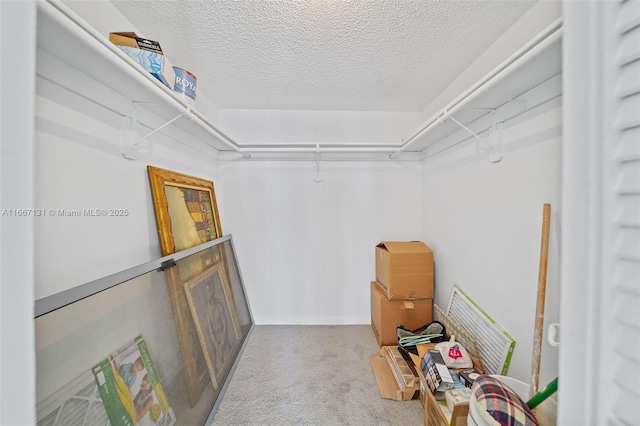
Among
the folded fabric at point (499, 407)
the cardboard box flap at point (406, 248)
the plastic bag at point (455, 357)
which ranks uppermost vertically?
the cardboard box flap at point (406, 248)

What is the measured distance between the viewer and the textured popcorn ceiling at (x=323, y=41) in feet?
3.53

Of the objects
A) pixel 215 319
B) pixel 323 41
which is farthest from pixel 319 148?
pixel 215 319

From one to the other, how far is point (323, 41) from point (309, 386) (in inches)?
85.4

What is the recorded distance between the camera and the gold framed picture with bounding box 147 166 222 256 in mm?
1286

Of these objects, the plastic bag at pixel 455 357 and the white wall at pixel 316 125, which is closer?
the plastic bag at pixel 455 357

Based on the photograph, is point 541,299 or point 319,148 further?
point 319,148

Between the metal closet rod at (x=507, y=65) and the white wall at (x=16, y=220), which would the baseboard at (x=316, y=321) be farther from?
the white wall at (x=16, y=220)

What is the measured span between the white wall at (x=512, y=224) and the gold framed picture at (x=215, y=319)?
68.3 inches

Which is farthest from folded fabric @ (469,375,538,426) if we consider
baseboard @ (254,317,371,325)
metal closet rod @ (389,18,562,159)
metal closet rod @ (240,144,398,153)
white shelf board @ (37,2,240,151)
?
white shelf board @ (37,2,240,151)

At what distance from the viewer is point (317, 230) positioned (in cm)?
225

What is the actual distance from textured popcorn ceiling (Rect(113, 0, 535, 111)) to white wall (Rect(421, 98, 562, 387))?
0.57 meters

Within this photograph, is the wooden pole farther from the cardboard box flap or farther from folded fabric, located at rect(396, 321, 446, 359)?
the cardboard box flap

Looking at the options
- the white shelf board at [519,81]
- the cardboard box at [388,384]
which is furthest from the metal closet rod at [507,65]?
the cardboard box at [388,384]

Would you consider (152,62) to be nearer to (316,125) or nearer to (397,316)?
(316,125)
